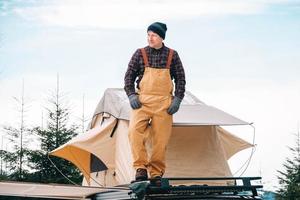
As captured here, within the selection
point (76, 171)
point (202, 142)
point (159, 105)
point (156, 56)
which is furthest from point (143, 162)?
point (76, 171)

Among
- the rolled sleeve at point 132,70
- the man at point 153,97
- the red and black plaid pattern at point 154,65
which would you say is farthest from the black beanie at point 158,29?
the rolled sleeve at point 132,70

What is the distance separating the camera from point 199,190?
5.72 metres

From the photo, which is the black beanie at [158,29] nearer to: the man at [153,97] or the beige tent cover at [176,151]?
the man at [153,97]

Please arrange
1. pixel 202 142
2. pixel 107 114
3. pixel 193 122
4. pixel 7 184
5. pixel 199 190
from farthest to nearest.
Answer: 1. pixel 107 114
2. pixel 202 142
3. pixel 193 122
4. pixel 7 184
5. pixel 199 190

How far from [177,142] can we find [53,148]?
1028 cm

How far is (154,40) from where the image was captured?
7203mm

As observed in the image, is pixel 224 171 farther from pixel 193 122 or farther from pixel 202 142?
pixel 193 122

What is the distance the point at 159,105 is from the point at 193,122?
1.62 meters

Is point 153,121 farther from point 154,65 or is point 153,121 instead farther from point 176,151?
point 176,151

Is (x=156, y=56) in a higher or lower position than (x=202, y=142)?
higher

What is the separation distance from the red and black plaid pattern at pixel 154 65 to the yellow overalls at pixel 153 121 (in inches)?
5.9

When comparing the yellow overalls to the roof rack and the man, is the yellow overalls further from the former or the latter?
the roof rack

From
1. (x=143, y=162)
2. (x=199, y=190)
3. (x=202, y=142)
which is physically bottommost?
(x=199, y=190)

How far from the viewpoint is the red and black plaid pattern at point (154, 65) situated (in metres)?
7.20
